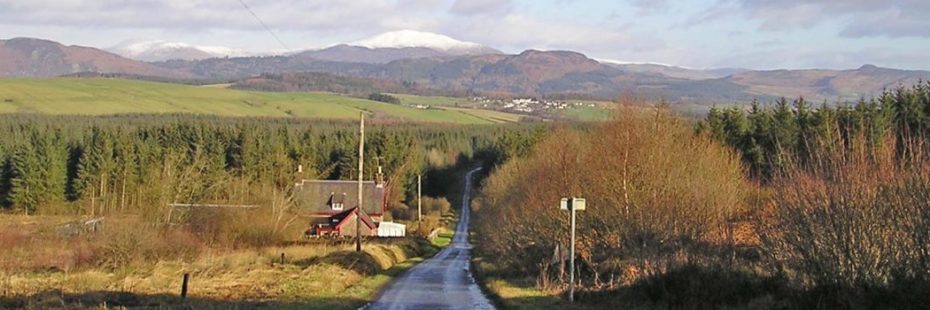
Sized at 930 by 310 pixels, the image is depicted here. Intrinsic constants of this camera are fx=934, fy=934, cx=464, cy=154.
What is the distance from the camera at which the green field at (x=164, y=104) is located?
166 m

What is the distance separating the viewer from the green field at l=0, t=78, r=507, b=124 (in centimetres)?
16589

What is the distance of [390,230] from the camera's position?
82.3 metres

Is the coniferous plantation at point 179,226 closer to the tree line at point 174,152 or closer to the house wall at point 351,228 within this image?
the tree line at point 174,152

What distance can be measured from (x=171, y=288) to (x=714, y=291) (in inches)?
504

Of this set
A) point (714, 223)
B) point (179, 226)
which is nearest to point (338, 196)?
point (179, 226)

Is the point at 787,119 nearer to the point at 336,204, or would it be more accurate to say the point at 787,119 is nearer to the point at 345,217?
the point at 345,217

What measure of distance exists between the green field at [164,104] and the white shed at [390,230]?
279ft

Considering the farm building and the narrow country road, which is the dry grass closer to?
the narrow country road

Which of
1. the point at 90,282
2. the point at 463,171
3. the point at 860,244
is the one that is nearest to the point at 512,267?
the point at 90,282

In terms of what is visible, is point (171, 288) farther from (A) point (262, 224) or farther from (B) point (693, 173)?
(A) point (262, 224)

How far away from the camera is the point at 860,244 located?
1480 centimetres

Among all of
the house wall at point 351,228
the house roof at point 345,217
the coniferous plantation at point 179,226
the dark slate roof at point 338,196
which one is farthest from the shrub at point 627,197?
the dark slate roof at point 338,196

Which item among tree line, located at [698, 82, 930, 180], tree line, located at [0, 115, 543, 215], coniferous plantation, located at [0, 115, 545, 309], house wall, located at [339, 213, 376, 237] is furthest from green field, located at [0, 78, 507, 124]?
tree line, located at [698, 82, 930, 180]

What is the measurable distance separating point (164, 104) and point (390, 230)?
112m
